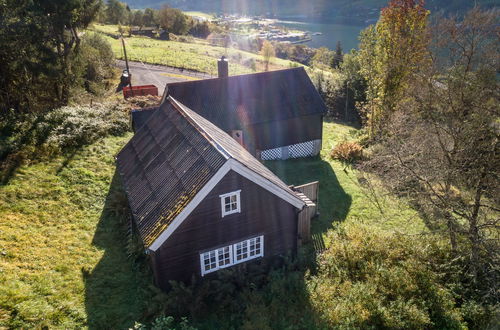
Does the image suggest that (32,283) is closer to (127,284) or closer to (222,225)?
(127,284)

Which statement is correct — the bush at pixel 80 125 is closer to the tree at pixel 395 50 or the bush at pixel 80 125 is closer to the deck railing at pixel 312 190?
the deck railing at pixel 312 190

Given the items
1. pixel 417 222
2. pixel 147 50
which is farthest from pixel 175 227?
pixel 147 50

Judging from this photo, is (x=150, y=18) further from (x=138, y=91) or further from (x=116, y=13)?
(x=138, y=91)

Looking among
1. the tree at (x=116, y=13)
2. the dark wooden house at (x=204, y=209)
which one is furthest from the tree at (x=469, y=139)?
the tree at (x=116, y=13)

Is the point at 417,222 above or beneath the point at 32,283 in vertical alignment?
beneath

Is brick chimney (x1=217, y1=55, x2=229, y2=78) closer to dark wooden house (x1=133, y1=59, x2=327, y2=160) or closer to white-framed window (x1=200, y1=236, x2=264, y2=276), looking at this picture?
dark wooden house (x1=133, y1=59, x2=327, y2=160)

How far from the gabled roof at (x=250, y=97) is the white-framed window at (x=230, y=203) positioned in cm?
1231

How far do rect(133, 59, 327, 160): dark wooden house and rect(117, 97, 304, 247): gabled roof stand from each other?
301 inches

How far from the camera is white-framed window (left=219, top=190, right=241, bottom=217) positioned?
13.9 meters

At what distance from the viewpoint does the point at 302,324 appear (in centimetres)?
1246

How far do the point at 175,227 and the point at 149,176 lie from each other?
388 cm

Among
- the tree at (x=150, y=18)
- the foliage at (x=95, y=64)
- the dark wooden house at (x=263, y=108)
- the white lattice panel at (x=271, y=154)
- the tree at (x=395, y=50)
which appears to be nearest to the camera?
the dark wooden house at (x=263, y=108)

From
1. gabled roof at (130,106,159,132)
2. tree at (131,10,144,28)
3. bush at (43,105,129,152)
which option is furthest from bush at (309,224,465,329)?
tree at (131,10,144,28)

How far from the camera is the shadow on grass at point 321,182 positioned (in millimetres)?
20358
